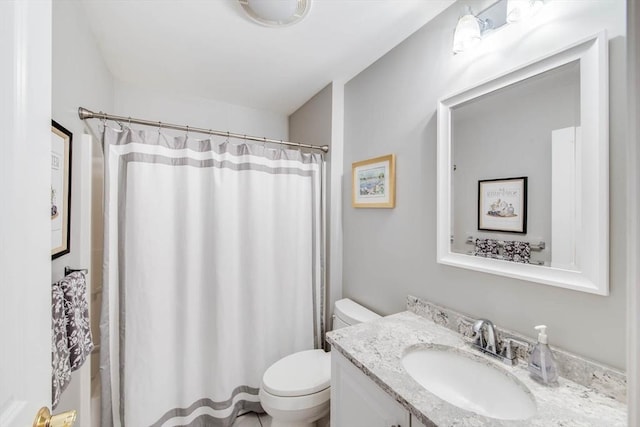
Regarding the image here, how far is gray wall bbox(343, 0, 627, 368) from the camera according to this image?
2.60 feet

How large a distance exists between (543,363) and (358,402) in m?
0.64

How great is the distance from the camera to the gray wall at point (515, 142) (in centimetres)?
92

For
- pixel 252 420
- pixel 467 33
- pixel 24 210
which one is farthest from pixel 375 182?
pixel 252 420

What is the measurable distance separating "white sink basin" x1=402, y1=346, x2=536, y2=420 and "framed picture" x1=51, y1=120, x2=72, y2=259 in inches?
55.7

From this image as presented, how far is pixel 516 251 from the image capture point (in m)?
1.02

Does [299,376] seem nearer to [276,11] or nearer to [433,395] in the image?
[433,395]

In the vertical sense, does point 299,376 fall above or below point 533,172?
below

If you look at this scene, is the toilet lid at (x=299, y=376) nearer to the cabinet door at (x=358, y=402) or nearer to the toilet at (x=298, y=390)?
the toilet at (x=298, y=390)

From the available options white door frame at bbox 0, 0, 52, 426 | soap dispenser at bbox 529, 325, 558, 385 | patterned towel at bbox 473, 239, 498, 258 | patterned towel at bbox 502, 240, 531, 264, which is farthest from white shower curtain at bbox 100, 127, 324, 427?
soap dispenser at bbox 529, 325, 558, 385

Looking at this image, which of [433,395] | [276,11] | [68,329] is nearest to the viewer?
[433,395]

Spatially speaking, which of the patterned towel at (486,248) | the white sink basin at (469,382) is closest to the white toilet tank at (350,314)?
the white sink basin at (469,382)

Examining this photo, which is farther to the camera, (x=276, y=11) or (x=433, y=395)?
(x=276, y=11)

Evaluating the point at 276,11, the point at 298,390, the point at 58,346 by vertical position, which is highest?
the point at 276,11

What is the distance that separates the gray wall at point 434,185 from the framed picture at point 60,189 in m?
1.53
